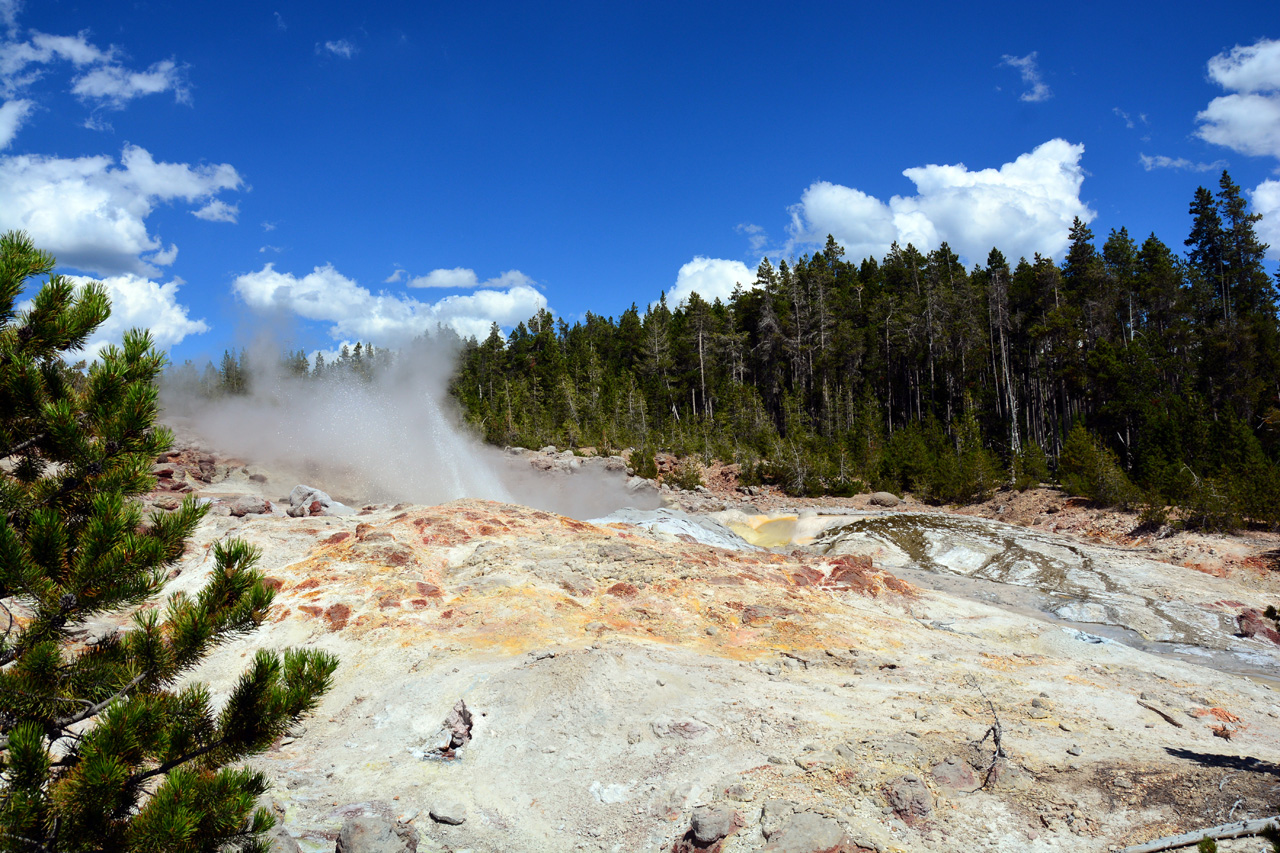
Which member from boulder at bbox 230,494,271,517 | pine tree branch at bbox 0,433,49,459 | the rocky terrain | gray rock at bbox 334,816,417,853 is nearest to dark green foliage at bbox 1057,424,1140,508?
the rocky terrain

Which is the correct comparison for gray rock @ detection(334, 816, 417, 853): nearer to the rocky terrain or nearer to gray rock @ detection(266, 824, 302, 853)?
the rocky terrain

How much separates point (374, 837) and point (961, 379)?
160 ft

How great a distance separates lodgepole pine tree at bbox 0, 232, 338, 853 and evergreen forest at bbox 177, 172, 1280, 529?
27.4 metres

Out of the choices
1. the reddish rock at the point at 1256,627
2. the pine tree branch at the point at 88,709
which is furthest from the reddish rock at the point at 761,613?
the reddish rock at the point at 1256,627

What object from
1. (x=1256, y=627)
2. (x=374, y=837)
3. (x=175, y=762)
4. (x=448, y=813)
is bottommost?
(x=1256, y=627)

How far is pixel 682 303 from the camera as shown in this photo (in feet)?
252

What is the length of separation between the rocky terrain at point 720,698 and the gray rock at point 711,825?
0.03 m

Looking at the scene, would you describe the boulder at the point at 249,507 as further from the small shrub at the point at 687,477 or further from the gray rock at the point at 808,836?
the small shrub at the point at 687,477

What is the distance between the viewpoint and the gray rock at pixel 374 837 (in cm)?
544

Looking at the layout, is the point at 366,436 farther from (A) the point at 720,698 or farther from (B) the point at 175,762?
(B) the point at 175,762

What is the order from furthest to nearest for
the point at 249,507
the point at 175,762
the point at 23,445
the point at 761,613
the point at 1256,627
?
the point at 249,507 < the point at 1256,627 < the point at 761,613 < the point at 23,445 < the point at 175,762

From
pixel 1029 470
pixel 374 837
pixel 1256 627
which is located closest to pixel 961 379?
pixel 1029 470

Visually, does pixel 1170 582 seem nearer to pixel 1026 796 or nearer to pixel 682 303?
pixel 1026 796

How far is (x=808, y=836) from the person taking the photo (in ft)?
17.1
